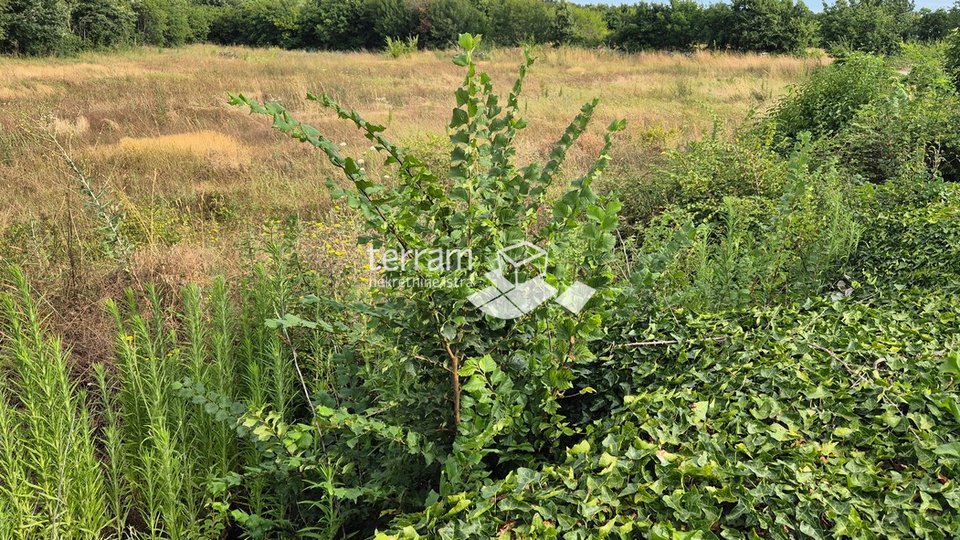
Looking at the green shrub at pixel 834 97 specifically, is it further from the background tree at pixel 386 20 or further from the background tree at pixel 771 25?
the background tree at pixel 386 20

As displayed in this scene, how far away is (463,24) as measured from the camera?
3909cm

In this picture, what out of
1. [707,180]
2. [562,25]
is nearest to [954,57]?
[707,180]

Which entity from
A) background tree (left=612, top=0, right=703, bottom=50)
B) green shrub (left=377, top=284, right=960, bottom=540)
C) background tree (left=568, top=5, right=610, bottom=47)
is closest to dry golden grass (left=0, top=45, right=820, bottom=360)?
green shrub (left=377, top=284, right=960, bottom=540)

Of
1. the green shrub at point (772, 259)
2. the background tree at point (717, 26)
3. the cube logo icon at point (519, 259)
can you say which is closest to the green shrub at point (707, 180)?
the green shrub at point (772, 259)

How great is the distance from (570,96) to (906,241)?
12029 mm

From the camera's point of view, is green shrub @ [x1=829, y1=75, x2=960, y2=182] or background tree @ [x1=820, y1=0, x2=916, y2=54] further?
background tree @ [x1=820, y1=0, x2=916, y2=54]

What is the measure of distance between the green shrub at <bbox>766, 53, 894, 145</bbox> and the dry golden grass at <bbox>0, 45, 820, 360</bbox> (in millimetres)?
1095

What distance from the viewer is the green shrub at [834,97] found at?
668 centimetres

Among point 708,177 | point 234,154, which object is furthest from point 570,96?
point 708,177

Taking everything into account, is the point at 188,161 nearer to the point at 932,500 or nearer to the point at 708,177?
the point at 708,177

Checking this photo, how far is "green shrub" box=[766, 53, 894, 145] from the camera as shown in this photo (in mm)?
6680

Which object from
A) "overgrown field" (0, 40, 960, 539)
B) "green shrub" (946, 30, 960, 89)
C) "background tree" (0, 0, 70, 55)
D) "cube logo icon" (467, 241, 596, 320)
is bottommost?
"overgrown field" (0, 40, 960, 539)

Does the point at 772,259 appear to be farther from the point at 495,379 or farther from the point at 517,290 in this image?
the point at 495,379

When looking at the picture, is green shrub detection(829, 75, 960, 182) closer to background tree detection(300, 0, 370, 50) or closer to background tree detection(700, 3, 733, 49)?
background tree detection(700, 3, 733, 49)
